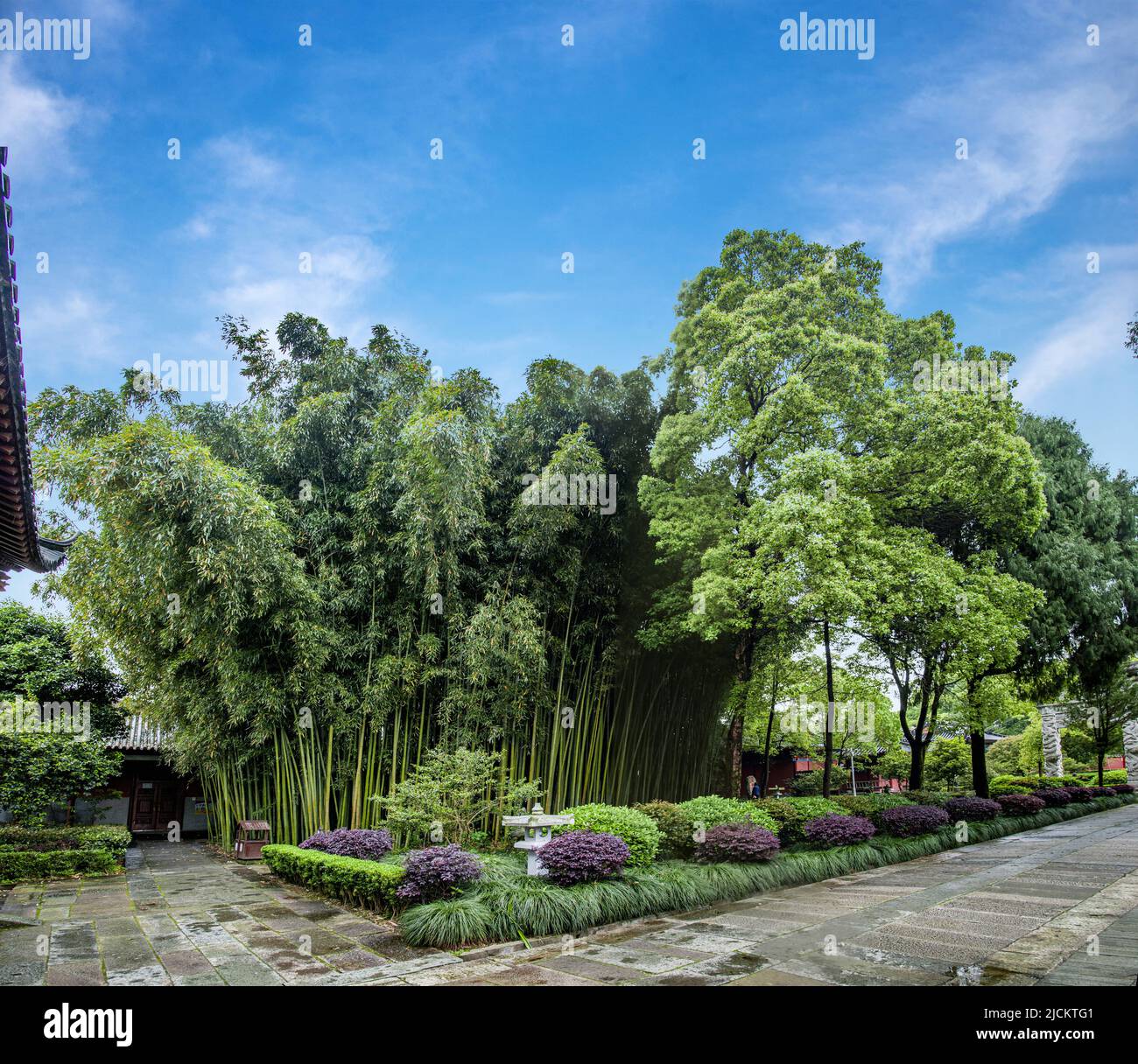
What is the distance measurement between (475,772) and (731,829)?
10.1ft

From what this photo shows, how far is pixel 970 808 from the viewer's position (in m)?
12.6

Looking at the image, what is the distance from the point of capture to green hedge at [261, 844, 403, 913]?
20.4 ft

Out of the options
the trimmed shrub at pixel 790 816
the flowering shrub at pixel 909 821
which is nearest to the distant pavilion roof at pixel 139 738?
the trimmed shrub at pixel 790 816

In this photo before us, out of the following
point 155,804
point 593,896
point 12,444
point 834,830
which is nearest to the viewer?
point 12,444

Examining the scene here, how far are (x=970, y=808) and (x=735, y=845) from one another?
7298 mm

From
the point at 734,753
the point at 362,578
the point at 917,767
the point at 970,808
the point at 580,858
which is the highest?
the point at 362,578

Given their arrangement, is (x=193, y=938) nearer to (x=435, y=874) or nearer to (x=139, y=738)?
(x=435, y=874)

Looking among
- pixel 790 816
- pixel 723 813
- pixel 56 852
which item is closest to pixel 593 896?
pixel 723 813

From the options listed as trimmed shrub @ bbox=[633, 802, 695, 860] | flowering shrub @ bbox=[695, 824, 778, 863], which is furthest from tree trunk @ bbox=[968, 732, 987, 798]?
trimmed shrub @ bbox=[633, 802, 695, 860]

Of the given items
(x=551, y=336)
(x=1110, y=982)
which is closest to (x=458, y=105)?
(x=551, y=336)

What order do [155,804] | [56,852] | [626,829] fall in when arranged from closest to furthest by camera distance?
1. [626,829]
2. [56,852]
3. [155,804]

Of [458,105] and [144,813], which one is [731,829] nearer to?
[458,105]

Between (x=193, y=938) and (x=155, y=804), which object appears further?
(x=155, y=804)

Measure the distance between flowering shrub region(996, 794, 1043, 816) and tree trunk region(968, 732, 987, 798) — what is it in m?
0.35
